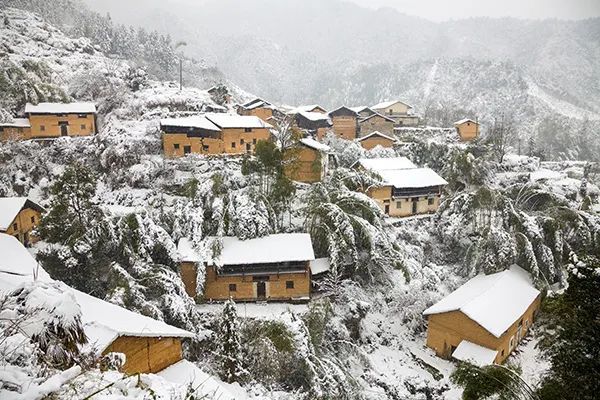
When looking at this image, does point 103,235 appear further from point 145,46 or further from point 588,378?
point 145,46

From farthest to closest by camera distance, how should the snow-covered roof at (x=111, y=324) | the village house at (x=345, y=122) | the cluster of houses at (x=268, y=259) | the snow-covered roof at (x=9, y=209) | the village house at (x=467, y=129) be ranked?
the village house at (x=467, y=129), the village house at (x=345, y=122), the snow-covered roof at (x=9, y=209), the cluster of houses at (x=268, y=259), the snow-covered roof at (x=111, y=324)

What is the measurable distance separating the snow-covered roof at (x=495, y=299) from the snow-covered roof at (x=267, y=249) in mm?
9614

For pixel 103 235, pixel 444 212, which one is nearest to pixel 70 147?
pixel 103 235

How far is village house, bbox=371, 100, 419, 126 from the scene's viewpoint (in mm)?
74500

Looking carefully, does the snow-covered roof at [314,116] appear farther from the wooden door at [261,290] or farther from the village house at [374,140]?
the wooden door at [261,290]

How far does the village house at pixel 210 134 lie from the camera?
1729 inches

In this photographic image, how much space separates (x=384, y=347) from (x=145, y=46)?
9934 centimetres

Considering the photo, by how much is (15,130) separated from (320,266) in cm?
3849

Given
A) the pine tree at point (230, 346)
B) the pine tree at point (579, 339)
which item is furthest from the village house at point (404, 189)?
the pine tree at point (579, 339)

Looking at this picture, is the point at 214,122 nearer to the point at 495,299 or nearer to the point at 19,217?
the point at 19,217

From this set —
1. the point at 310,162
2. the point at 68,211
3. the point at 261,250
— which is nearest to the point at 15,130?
the point at 68,211

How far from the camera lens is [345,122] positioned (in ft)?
208

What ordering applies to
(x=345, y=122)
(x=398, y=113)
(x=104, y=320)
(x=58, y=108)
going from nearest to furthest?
(x=104, y=320) → (x=58, y=108) → (x=345, y=122) → (x=398, y=113)

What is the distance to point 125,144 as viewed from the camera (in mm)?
43531
